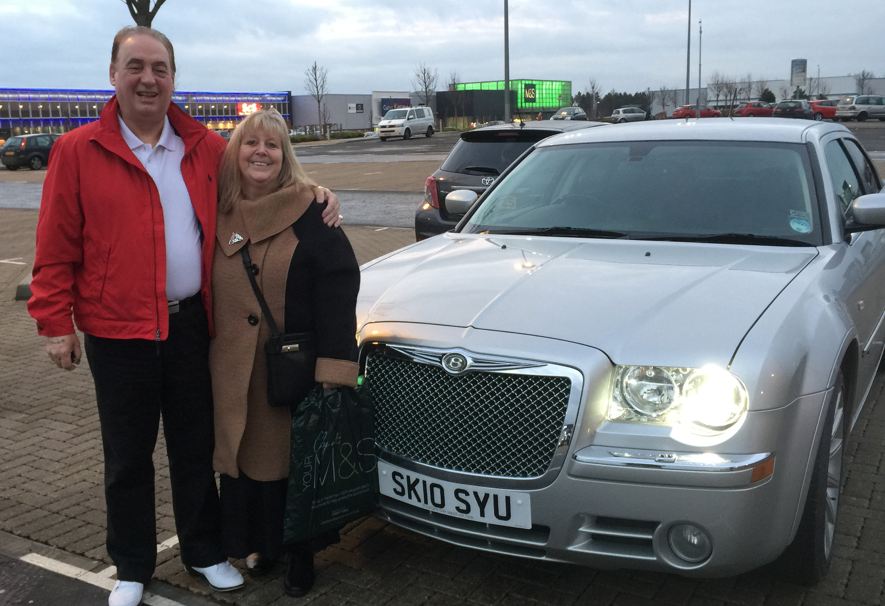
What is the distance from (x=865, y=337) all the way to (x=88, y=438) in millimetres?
4130

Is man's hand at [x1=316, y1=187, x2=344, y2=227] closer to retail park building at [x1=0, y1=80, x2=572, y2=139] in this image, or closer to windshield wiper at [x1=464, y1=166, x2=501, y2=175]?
windshield wiper at [x1=464, y1=166, x2=501, y2=175]

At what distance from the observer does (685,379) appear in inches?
105

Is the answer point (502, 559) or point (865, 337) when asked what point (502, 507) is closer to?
point (502, 559)

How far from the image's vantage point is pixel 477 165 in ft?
28.3

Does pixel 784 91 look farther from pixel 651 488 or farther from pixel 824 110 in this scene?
pixel 651 488

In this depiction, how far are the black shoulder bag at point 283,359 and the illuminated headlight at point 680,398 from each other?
1.08 meters

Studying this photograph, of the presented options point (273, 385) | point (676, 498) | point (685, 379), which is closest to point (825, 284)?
point (685, 379)

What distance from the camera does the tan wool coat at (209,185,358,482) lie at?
3.02m

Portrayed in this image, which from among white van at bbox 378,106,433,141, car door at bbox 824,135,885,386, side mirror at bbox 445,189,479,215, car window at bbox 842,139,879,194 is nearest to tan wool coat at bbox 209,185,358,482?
side mirror at bbox 445,189,479,215

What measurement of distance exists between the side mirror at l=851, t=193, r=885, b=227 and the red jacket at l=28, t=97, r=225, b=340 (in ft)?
9.52

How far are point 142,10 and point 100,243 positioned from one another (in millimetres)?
7776

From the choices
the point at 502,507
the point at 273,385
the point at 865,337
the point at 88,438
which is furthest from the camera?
the point at 88,438

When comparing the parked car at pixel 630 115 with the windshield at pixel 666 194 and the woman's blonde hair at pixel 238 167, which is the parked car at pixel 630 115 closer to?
the windshield at pixel 666 194

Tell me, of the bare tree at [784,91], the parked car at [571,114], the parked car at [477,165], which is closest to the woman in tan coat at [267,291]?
the parked car at [477,165]
